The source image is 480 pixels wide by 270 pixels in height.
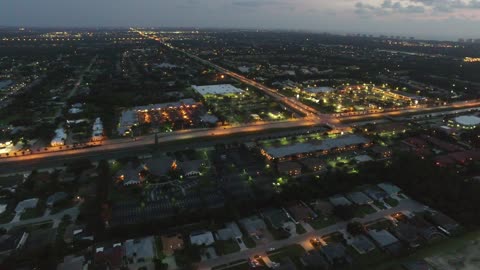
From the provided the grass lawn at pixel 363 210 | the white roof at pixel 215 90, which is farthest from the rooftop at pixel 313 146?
the white roof at pixel 215 90

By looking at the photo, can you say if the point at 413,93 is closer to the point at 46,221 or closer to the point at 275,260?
the point at 275,260

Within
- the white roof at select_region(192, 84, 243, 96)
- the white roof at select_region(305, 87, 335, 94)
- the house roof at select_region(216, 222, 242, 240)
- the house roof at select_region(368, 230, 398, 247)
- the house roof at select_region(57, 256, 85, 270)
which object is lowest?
the house roof at select_region(57, 256, 85, 270)

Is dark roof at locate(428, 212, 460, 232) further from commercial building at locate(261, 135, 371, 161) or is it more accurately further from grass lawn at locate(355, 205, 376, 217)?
commercial building at locate(261, 135, 371, 161)

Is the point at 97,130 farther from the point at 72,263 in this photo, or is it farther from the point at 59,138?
the point at 72,263

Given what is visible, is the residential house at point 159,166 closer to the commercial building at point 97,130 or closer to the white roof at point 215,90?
the commercial building at point 97,130

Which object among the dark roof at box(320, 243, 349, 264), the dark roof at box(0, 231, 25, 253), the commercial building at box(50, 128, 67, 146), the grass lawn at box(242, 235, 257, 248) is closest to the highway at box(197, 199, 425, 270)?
the grass lawn at box(242, 235, 257, 248)

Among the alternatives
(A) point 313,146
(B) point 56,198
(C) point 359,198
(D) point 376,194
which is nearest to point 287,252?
(C) point 359,198
